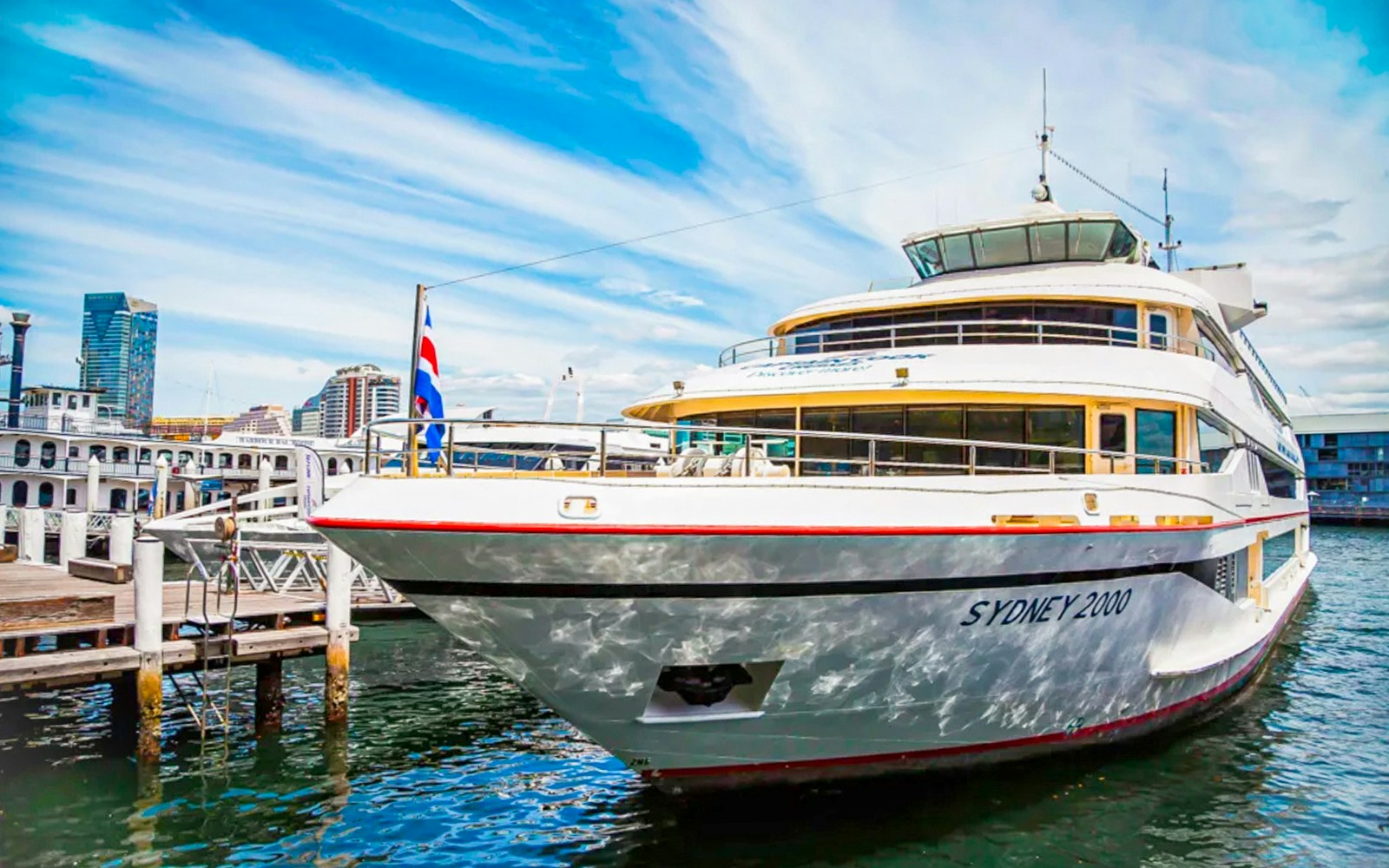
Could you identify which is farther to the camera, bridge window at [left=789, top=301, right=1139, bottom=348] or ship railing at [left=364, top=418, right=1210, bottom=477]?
bridge window at [left=789, top=301, right=1139, bottom=348]

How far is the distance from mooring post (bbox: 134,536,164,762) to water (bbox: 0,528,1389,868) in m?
0.46

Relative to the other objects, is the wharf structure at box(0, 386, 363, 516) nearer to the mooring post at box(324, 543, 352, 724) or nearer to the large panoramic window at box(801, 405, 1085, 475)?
the mooring post at box(324, 543, 352, 724)

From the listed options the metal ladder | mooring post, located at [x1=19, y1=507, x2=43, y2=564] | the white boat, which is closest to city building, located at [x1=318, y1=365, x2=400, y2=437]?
the white boat

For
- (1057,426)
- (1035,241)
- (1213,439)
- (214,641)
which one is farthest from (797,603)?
(1213,439)

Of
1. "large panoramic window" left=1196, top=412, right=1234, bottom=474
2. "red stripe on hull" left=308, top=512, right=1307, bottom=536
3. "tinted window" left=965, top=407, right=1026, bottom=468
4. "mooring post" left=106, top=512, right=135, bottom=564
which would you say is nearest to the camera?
"red stripe on hull" left=308, top=512, right=1307, bottom=536

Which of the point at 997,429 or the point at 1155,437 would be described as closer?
the point at 997,429

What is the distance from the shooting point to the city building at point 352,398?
396 ft

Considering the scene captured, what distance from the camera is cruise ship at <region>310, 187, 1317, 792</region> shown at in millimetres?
6762

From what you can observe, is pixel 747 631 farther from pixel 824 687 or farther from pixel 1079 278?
pixel 1079 278

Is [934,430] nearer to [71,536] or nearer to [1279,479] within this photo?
[1279,479]

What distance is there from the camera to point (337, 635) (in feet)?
39.4

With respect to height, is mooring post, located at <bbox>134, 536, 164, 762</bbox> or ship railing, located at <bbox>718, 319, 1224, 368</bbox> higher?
ship railing, located at <bbox>718, 319, 1224, 368</bbox>

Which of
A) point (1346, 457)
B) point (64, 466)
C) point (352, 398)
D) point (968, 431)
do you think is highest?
point (352, 398)

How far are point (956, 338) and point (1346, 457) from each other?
8785cm
